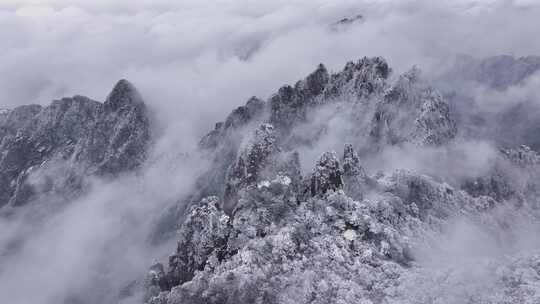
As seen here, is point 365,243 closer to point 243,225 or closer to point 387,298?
point 387,298


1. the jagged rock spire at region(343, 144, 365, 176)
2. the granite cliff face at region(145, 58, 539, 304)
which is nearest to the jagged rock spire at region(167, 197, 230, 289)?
the granite cliff face at region(145, 58, 539, 304)

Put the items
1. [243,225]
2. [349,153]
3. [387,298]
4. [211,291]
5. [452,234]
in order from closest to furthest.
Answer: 1. [387,298]
2. [211,291]
3. [243,225]
4. [452,234]
5. [349,153]

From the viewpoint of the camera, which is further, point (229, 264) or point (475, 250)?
point (475, 250)

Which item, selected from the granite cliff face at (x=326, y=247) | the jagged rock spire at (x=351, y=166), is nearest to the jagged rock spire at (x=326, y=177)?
the granite cliff face at (x=326, y=247)

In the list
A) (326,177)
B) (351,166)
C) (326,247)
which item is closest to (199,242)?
(326,247)

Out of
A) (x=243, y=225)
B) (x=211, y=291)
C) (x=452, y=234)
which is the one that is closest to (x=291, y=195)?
(x=243, y=225)

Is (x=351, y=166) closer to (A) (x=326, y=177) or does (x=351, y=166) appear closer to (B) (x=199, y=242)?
(A) (x=326, y=177)

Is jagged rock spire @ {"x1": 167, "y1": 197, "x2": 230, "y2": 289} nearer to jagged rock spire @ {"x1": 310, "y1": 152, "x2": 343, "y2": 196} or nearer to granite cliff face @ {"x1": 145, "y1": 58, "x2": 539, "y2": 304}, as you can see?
granite cliff face @ {"x1": 145, "y1": 58, "x2": 539, "y2": 304}

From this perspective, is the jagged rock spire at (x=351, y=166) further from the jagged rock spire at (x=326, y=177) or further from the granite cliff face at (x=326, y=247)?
the jagged rock spire at (x=326, y=177)

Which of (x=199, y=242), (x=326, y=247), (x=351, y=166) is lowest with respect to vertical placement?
(x=326, y=247)

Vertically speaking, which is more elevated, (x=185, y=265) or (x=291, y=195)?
(x=291, y=195)

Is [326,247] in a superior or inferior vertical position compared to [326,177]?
inferior
